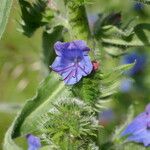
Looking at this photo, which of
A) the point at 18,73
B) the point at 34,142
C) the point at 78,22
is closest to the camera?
the point at 78,22

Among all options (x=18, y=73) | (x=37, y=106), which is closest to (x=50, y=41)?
(x=37, y=106)

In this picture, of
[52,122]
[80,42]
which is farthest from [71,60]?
[52,122]

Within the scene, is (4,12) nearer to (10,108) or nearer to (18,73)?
(10,108)

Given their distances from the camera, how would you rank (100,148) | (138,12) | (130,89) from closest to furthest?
(100,148), (130,89), (138,12)

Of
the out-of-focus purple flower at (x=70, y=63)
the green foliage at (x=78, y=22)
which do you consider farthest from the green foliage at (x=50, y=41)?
the out-of-focus purple flower at (x=70, y=63)

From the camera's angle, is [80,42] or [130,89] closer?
[80,42]

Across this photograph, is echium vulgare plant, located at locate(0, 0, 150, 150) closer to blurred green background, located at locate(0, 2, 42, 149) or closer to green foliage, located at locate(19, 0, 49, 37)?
green foliage, located at locate(19, 0, 49, 37)

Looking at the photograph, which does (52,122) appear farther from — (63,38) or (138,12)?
(138,12)
